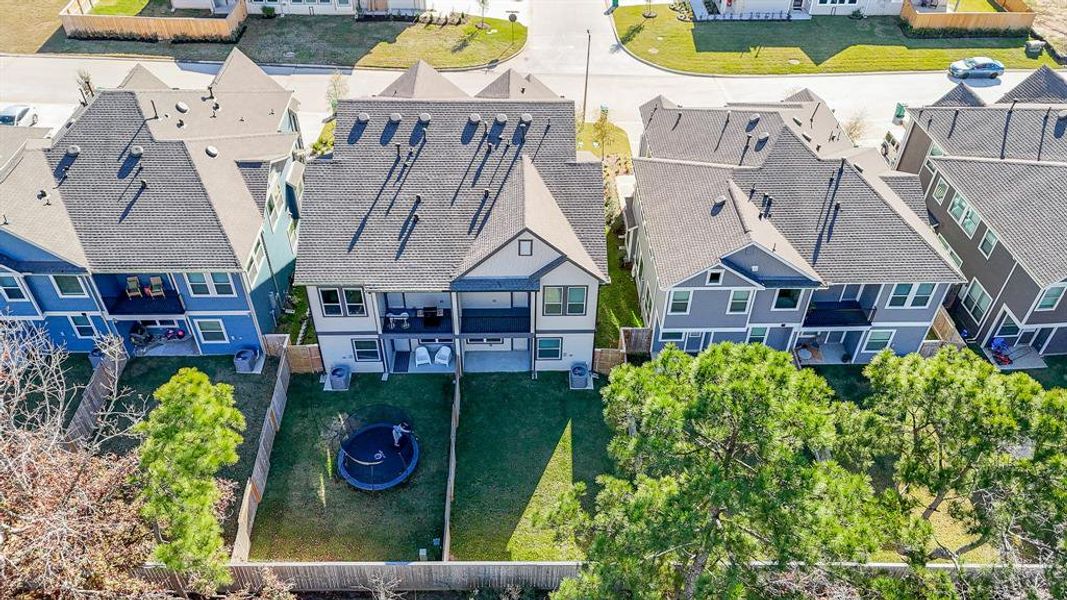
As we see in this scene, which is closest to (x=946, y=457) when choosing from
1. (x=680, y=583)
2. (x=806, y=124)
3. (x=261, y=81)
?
(x=680, y=583)

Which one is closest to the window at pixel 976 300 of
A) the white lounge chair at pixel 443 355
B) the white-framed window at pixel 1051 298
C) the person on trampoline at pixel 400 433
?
the white-framed window at pixel 1051 298

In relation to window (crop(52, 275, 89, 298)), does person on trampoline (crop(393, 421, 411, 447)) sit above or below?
below

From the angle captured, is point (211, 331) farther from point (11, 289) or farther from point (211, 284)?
point (11, 289)

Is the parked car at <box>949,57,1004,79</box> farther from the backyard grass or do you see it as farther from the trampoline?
the trampoline

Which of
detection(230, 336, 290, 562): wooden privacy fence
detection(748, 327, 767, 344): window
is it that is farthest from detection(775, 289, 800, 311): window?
detection(230, 336, 290, 562): wooden privacy fence

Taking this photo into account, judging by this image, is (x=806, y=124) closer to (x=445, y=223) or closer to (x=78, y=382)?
(x=445, y=223)

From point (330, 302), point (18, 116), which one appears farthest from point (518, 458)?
point (18, 116)

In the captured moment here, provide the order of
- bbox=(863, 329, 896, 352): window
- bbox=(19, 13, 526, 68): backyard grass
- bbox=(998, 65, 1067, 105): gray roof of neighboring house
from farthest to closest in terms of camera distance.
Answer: bbox=(19, 13, 526, 68): backyard grass → bbox=(998, 65, 1067, 105): gray roof of neighboring house → bbox=(863, 329, 896, 352): window

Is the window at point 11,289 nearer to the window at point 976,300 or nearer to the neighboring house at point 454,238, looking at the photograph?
the neighboring house at point 454,238
